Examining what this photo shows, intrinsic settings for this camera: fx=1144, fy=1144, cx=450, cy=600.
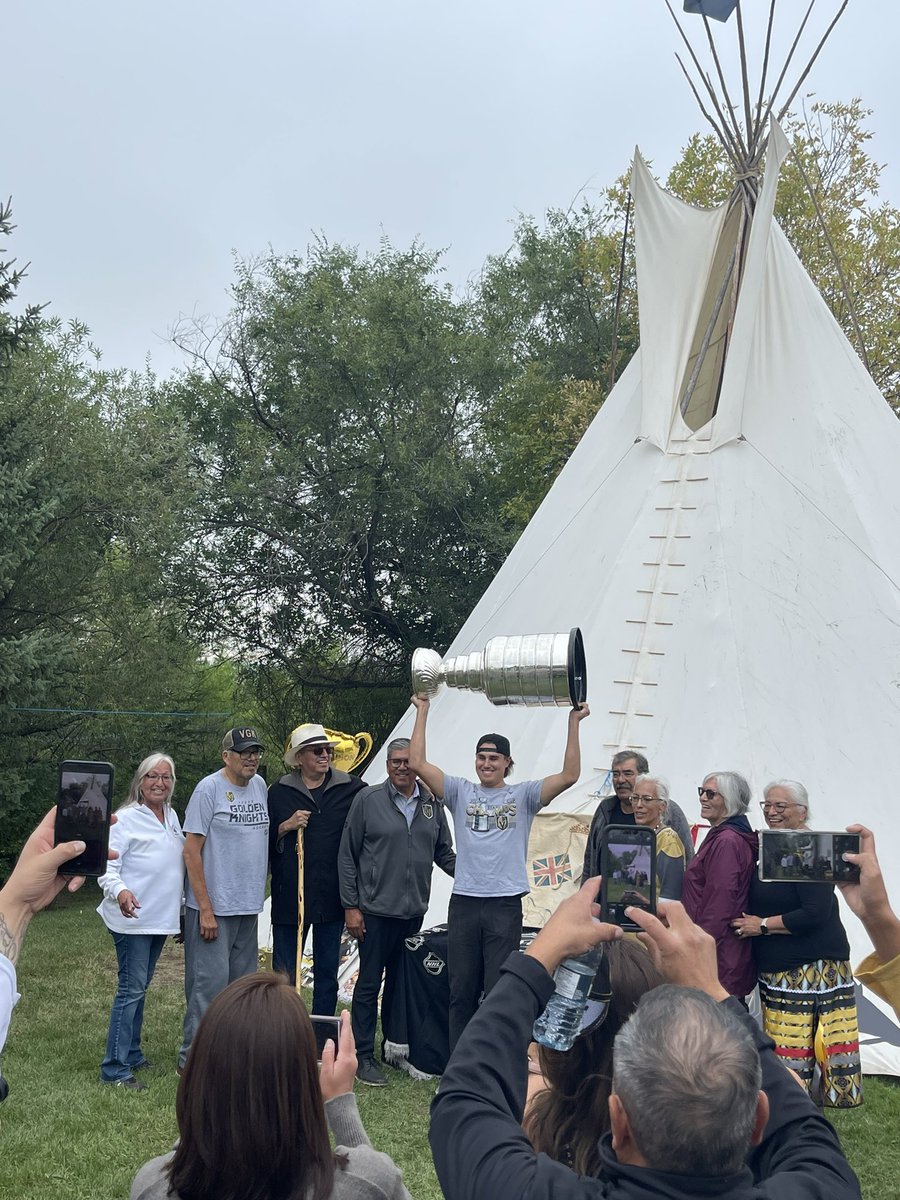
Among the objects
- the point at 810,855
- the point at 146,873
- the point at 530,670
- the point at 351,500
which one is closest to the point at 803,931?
the point at 530,670

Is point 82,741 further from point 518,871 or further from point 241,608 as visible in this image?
point 518,871

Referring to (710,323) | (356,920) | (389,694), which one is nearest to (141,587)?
(389,694)

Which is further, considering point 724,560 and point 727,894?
point 724,560

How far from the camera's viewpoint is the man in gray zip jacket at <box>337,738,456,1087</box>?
17.7ft

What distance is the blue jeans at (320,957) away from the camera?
215 inches

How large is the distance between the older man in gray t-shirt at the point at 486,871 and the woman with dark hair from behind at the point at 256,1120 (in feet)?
10.2

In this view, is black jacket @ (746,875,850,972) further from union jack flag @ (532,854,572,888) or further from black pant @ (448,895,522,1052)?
union jack flag @ (532,854,572,888)

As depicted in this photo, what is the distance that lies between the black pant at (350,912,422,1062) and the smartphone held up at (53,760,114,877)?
2.81 meters

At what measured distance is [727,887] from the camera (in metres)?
4.29

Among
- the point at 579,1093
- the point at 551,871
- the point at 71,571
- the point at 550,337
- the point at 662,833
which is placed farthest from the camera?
the point at 550,337

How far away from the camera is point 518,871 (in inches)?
196

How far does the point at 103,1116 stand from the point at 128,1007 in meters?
0.56

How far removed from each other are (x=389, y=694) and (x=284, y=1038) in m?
15.7

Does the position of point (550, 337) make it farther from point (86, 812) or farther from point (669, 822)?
point (86, 812)
